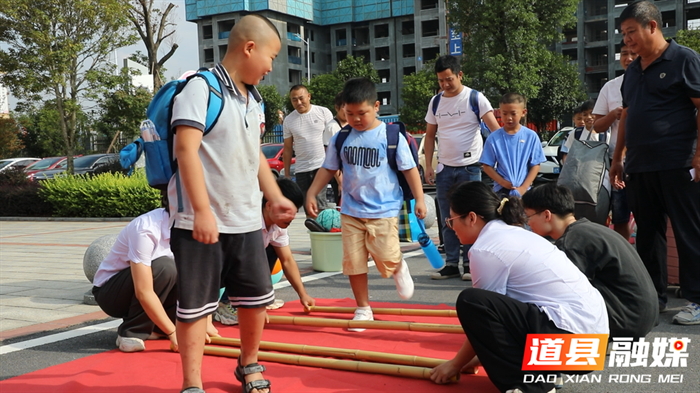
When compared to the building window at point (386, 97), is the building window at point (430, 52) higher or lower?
higher

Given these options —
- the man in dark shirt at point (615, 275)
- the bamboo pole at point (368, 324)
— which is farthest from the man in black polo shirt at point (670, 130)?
the bamboo pole at point (368, 324)

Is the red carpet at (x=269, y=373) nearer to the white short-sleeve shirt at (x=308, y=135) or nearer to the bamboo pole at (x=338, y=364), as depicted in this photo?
the bamboo pole at (x=338, y=364)

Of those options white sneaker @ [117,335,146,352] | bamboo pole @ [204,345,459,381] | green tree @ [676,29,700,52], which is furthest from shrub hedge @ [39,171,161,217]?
green tree @ [676,29,700,52]

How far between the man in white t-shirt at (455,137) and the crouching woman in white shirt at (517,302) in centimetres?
334

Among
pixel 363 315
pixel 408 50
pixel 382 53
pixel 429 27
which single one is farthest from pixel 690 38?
pixel 363 315

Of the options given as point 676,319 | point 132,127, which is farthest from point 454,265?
point 132,127

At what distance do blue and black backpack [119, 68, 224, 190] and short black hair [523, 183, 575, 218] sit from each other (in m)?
1.80

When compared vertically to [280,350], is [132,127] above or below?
above

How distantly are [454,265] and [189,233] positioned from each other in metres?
4.03

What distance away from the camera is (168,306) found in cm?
439

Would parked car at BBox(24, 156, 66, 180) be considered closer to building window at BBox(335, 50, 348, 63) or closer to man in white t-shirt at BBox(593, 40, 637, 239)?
man in white t-shirt at BBox(593, 40, 637, 239)

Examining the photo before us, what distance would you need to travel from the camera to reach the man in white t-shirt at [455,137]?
253 inches

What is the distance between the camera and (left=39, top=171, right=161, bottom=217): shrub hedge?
15383mm

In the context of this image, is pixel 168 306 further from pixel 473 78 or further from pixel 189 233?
pixel 473 78
